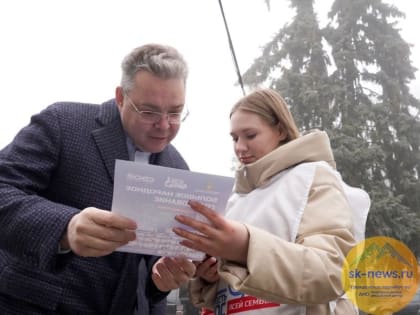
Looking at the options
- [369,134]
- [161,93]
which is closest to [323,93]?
[369,134]

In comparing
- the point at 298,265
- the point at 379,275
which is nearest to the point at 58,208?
the point at 298,265

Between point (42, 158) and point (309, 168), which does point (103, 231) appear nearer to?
point (42, 158)

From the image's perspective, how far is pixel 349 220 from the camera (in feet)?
4.00

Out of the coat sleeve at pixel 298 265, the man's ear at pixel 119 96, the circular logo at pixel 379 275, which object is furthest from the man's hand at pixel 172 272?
the man's ear at pixel 119 96

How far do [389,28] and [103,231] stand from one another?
449 inches

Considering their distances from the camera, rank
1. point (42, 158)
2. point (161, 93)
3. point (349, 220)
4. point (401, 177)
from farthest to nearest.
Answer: point (401, 177) < point (161, 93) < point (42, 158) < point (349, 220)

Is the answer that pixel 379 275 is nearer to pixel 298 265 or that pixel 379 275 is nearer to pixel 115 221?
pixel 298 265

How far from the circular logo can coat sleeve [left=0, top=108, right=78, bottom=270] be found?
797mm

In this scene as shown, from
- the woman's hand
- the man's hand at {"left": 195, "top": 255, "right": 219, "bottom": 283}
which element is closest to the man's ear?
the man's hand at {"left": 195, "top": 255, "right": 219, "bottom": 283}

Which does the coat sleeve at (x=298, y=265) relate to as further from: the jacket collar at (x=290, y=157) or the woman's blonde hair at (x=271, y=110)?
the woman's blonde hair at (x=271, y=110)

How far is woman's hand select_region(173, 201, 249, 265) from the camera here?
1.02 metres

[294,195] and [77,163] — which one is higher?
Result: [77,163]

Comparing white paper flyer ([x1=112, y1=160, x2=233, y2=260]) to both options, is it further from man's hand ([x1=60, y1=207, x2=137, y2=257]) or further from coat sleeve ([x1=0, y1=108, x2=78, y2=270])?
coat sleeve ([x1=0, y1=108, x2=78, y2=270])

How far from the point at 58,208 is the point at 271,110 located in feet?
2.63
